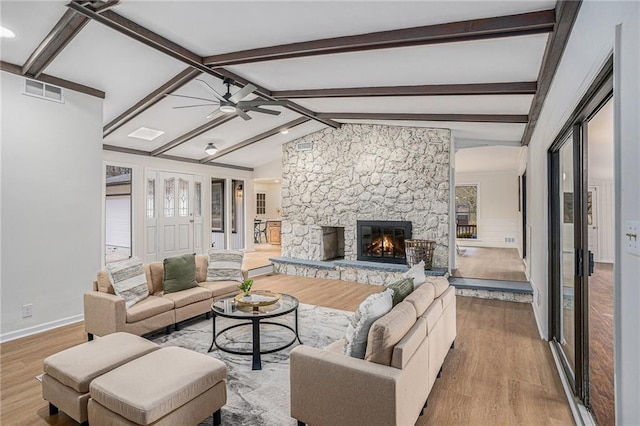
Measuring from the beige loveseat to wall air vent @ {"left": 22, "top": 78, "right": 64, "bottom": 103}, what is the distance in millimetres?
4215

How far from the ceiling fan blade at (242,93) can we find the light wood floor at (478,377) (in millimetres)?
3199

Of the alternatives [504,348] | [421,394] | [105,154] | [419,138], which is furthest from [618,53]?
[105,154]

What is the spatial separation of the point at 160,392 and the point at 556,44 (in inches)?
135

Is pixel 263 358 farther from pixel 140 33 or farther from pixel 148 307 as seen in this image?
pixel 140 33

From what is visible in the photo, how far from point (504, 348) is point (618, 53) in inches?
120

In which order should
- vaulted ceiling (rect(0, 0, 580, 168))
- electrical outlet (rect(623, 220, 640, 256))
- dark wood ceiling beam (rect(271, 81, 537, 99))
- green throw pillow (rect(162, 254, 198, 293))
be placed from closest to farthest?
electrical outlet (rect(623, 220, 640, 256)) < vaulted ceiling (rect(0, 0, 580, 168)) < dark wood ceiling beam (rect(271, 81, 537, 99)) < green throw pillow (rect(162, 254, 198, 293))

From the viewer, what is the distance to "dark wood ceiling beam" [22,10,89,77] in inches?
117

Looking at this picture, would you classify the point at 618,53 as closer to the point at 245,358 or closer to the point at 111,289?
the point at 245,358

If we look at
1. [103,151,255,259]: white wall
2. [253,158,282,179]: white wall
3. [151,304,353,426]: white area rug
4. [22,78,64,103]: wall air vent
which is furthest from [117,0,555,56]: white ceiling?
[253,158,282,179]: white wall

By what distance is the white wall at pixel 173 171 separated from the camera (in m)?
7.26

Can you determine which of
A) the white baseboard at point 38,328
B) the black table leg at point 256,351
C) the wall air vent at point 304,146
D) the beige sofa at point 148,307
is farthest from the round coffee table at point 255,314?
the wall air vent at point 304,146

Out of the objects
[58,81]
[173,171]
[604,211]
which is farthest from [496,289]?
[173,171]

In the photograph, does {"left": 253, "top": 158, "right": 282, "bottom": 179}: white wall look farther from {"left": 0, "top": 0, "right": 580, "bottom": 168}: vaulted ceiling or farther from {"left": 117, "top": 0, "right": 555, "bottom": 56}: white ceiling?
{"left": 117, "top": 0, "right": 555, "bottom": 56}: white ceiling

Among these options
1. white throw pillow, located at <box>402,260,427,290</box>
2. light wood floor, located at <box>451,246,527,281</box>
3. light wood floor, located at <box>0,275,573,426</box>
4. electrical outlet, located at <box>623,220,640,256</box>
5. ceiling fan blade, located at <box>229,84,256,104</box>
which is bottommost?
light wood floor, located at <box>0,275,573,426</box>
